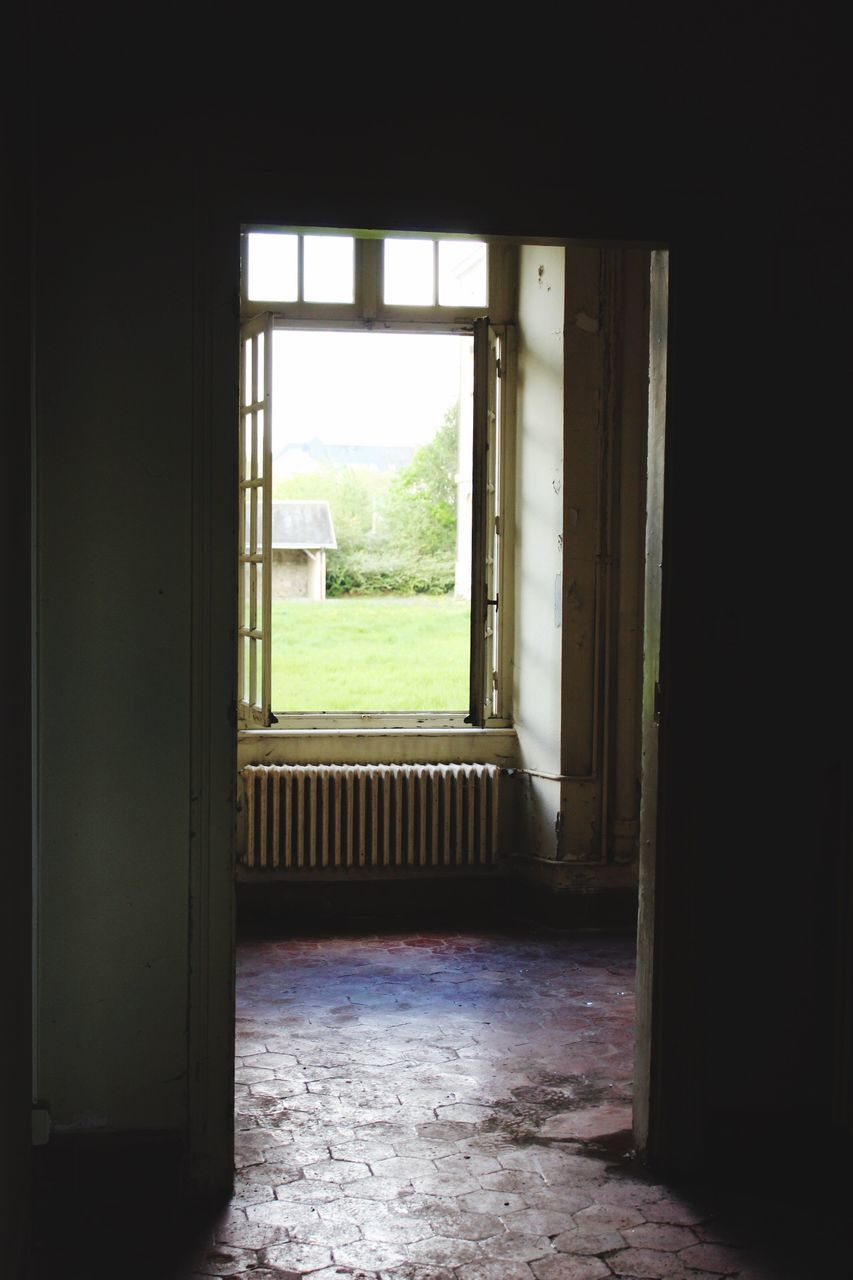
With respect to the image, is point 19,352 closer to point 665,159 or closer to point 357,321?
point 665,159

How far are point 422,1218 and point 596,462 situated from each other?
356 centimetres

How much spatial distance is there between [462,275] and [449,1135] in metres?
4.17

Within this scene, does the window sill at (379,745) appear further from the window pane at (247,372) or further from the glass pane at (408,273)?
the glass pane at (408,273)

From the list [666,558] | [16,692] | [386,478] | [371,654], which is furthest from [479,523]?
[16,692]

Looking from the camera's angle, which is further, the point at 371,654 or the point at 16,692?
the point at 371,654

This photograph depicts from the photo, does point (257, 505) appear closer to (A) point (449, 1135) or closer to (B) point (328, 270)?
(B) point (328, 270)

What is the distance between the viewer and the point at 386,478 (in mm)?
5902

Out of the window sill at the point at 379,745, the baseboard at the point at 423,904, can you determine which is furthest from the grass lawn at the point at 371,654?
the baseboard at the point at 423,904

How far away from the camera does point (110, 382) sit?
275cm

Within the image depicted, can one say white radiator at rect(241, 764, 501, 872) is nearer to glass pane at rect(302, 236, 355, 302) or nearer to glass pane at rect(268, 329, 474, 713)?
glass pane at rect(268, 329, 474, 713)

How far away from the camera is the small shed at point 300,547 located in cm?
580

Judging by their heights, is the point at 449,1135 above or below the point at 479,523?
below

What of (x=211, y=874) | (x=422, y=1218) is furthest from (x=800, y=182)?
(x=422, y=1218)

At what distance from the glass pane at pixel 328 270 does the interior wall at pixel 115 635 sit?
293 cm
